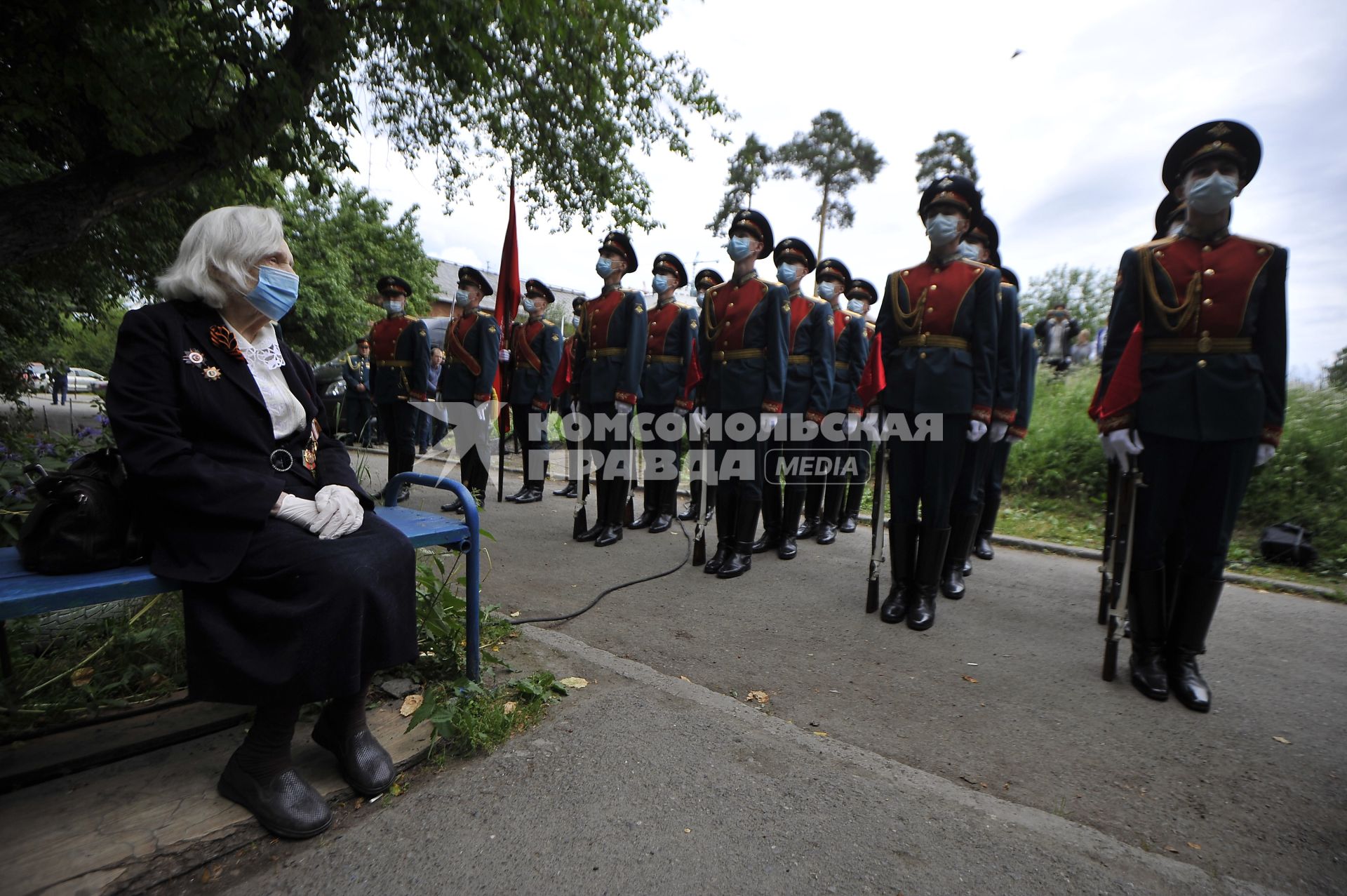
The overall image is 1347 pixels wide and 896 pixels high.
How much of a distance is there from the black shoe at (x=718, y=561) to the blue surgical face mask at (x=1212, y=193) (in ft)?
11.1

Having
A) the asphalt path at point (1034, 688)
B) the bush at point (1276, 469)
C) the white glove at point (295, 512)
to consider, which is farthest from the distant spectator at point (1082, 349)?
the white glove at point (295, 512)

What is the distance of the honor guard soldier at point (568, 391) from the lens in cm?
691

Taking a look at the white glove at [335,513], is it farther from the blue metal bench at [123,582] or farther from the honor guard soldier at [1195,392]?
the honor guard soldier at [1195,392]

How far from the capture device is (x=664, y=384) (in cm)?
640

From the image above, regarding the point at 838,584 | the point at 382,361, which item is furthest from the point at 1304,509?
the point at 382,361

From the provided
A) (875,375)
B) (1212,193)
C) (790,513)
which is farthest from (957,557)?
(1212,193)

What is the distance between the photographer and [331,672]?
6.73ft

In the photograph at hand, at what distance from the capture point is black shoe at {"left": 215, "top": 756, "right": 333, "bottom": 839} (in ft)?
6.59

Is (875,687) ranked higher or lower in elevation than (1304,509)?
lower

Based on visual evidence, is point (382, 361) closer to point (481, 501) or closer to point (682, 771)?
point (481, 501)

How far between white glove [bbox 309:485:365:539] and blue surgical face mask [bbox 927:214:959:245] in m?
3.27

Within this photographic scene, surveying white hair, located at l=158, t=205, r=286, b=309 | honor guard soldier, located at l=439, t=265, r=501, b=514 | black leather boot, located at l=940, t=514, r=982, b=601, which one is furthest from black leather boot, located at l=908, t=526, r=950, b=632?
honor guard soldier, located at l=439, t=265, r=501, b=514

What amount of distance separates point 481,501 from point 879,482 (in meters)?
4.36

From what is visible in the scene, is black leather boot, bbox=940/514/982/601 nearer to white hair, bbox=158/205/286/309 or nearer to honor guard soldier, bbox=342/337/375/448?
white hair, bbox=158/205/286/309
